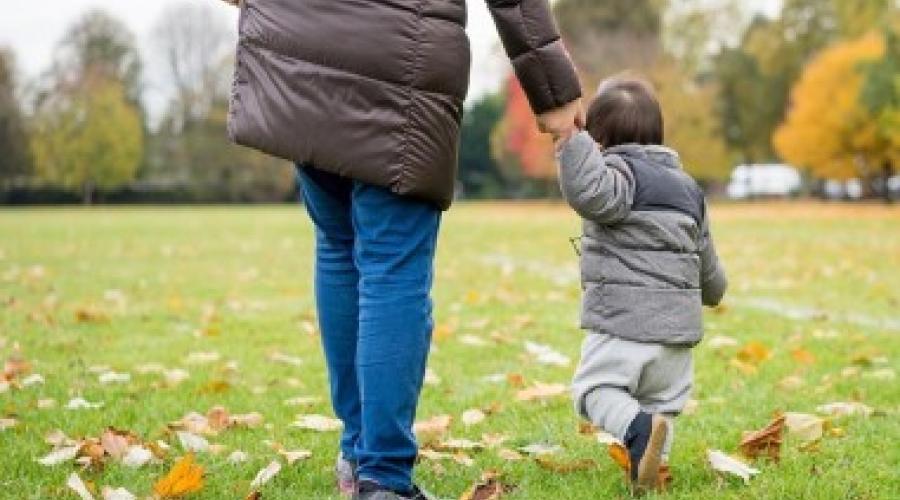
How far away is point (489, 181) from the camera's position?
6631 centimetres

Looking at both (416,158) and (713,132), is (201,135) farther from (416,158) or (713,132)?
(416,158)

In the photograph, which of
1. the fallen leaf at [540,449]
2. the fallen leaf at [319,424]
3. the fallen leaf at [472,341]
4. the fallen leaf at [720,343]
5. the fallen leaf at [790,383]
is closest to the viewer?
the fallen leaf at [540,449]

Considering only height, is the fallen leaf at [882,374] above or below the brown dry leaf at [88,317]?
above

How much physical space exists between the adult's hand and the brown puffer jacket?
7cm

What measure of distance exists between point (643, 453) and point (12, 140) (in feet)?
180

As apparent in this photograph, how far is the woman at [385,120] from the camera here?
99.3 inches

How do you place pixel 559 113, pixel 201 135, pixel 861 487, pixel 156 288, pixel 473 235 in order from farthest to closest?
pixel 201 135
pixel 473 235
pixel 156 288
pixel 861 487
pixel 559 113

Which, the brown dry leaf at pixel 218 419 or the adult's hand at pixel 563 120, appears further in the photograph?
the brown dry leaf at pixel 218 419

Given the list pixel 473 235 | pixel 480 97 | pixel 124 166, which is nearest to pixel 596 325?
pixel 473 235

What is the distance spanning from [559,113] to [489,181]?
6373 cm

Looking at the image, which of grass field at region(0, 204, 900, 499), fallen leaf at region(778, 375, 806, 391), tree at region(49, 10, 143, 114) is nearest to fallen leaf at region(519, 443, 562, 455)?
grass field at region(0, 204, 900, 499)

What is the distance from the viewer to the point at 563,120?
2740 mm

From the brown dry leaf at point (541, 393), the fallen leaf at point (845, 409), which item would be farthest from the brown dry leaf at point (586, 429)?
the fallen leaf at point (845, 409)

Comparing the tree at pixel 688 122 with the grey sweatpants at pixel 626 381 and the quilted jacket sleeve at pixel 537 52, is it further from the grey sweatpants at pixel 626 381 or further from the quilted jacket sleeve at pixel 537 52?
the quilted jacket sleeve at pixel 537 52
